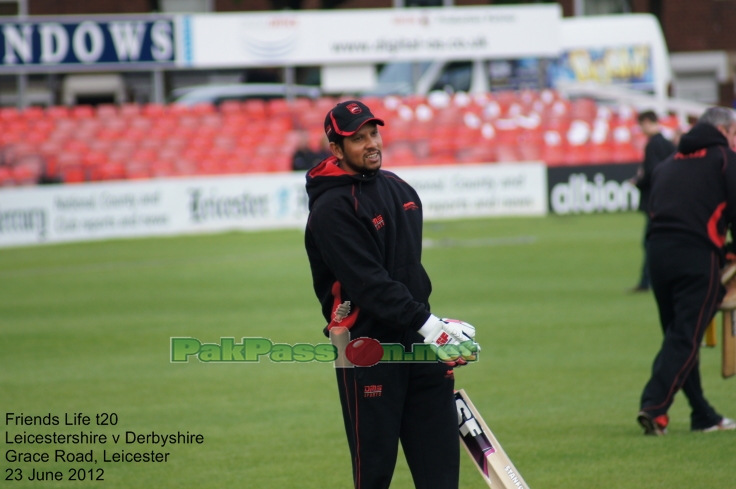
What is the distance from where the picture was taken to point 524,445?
281 inches

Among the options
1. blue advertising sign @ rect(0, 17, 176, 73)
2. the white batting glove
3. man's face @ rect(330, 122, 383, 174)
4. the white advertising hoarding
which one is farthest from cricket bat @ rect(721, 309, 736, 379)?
the white advertising hoarding

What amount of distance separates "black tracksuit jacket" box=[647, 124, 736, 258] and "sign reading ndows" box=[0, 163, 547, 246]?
58.5 feet

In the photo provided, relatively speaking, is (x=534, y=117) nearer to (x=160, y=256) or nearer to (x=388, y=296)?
(x=160, y=256)

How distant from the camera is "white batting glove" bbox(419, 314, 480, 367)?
179 inches

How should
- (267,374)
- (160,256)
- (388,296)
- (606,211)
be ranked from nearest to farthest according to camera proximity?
(388,296), (267,374), (160,256), (606,211)

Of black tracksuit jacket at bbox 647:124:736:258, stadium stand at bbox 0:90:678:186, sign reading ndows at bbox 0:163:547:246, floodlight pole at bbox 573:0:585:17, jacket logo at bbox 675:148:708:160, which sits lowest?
sign reading ndows at bbox 0:163:547:246

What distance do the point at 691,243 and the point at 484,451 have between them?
2787 millimetres

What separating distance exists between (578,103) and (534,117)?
72.3 inches

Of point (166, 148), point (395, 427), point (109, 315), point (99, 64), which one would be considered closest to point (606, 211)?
point (166, 148)

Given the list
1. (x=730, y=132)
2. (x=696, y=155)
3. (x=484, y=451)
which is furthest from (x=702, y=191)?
(x=484, y=451)

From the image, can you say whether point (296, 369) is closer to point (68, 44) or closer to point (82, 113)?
point (82, 113)

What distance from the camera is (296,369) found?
412 inches

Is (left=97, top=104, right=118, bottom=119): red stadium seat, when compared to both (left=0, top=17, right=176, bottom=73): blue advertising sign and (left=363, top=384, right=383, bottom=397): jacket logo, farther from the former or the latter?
(left=363, top=384, right=383, bottom=397): jacket logo

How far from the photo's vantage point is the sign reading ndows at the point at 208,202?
2273 cm
